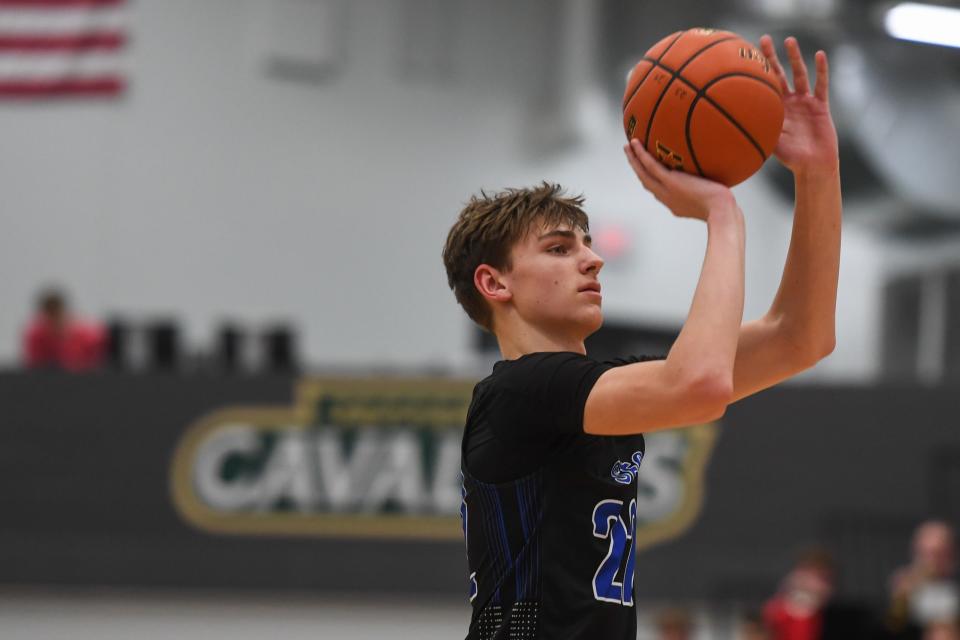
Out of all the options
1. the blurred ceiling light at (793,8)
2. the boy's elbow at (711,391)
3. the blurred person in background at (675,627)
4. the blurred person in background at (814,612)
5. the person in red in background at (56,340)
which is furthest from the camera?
the blurred ceiling light at (793,8)

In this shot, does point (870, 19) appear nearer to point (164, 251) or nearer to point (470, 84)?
point (470, 84)

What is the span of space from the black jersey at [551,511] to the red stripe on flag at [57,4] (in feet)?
32.2

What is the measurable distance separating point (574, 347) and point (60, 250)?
43.5 feet

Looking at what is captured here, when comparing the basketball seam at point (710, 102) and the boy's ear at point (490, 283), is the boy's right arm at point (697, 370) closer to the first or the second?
the basketball seam at point (710, 102)

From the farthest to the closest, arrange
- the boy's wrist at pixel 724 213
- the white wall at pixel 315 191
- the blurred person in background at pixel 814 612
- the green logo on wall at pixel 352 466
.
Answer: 1. the white wall at pixel 315 191
2. the green logo on wall at pixel 352 466
3. the blurred person in background at pixel 814 612
4. the boy's wrist at pixel 724 213

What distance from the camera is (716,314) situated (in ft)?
7.87

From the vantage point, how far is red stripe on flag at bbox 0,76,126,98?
Result: 36.9ft

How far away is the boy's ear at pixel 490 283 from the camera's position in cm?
274

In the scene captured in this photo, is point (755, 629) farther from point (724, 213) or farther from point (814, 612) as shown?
point (724, 213)

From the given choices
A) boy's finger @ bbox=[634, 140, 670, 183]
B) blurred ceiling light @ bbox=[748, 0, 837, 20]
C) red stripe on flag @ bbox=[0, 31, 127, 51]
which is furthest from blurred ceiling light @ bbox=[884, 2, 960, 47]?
boy's finger @ bbox=[634, 140, 670, 183]

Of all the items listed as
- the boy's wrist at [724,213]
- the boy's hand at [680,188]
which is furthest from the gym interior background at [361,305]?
the boy's wrist at [724,213]

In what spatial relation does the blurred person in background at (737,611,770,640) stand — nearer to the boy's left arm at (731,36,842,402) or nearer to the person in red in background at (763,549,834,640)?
the person in red in background at (763,549,834,640)

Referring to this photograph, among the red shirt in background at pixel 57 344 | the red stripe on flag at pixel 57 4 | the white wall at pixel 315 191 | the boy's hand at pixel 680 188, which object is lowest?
the red shirt in background at pixel 57 344

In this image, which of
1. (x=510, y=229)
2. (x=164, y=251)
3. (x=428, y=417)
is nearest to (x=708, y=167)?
(x=510, y=229)
